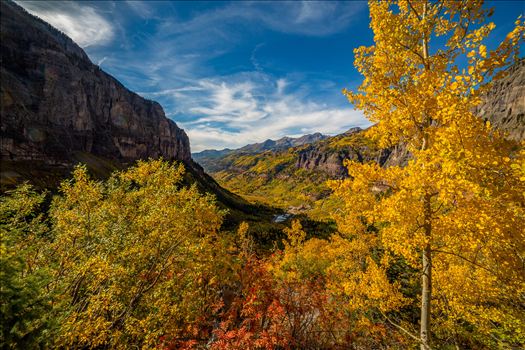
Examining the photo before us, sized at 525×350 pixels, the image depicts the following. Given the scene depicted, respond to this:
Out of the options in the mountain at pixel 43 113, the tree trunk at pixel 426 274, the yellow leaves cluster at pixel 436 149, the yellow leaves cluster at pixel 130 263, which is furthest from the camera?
the mountain at pixel 43 113

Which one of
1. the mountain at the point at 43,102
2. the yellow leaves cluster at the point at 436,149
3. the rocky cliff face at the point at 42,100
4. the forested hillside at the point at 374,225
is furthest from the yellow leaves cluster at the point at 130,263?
the rocky cliff face at the point at 42,100

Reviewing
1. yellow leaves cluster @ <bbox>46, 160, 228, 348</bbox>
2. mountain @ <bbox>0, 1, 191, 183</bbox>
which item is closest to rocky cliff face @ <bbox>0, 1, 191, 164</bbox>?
mountain @ <bbox>0, 1, 191, 183</bbox>

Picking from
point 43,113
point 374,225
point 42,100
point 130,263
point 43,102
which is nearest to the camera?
point 130,263

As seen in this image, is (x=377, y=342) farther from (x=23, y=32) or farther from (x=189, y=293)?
(x=23, y=32)

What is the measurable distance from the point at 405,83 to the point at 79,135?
210205 millimetres

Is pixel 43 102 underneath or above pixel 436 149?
above

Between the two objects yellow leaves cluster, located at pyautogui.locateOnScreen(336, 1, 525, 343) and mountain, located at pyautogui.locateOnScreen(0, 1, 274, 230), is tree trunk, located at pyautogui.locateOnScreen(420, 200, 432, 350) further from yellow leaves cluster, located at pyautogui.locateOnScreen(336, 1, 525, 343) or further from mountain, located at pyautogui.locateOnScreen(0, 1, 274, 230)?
mountain, located at pyautogui.locateOnScreen(0, 1, 274, 230)

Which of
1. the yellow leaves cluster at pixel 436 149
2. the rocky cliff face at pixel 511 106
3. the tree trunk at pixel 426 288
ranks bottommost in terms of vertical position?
the tree trunk at pixel 426 288

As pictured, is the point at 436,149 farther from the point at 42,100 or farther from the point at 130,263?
the point at 42,100

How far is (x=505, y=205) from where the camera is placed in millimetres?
7520

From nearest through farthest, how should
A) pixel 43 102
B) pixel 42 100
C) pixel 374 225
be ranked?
pixel 374 225 < pixel 42 100 < pixel 43 102

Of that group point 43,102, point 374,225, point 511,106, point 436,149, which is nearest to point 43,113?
point 43,102

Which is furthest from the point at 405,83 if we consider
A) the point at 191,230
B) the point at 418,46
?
the point at 191,230

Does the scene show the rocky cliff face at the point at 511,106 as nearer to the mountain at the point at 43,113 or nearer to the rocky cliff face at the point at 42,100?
the mountain at the point at 43,113
